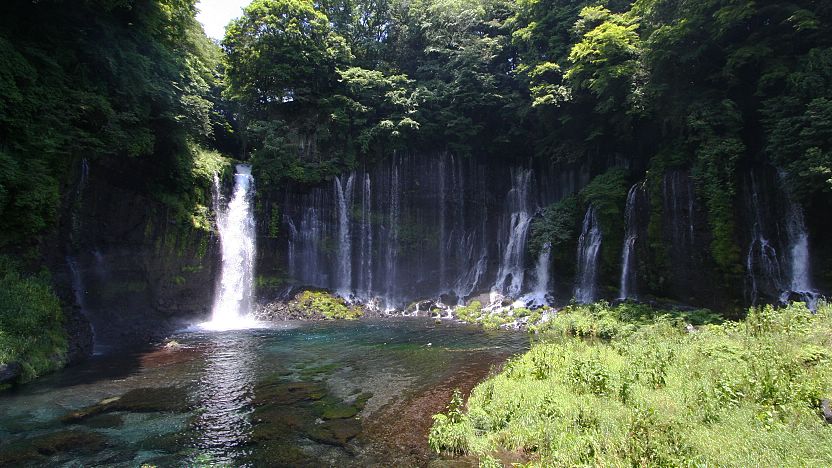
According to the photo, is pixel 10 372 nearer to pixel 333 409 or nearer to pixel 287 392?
pixel 287 392

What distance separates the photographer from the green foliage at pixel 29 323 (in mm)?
11430

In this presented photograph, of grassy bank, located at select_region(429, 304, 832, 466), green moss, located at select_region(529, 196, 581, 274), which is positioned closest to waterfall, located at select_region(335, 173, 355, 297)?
green moss, located at select_region(529, 196, 581, 274)

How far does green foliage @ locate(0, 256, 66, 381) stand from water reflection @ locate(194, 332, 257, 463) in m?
4.07

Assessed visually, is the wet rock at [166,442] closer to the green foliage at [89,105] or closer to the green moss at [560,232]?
the green foliage at [89,105]

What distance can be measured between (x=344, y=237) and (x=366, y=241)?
145 centimetres

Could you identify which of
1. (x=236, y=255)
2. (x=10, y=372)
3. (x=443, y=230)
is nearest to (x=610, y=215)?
(x=443, y=230)

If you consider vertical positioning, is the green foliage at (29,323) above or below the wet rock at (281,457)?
above

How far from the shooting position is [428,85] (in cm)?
3069

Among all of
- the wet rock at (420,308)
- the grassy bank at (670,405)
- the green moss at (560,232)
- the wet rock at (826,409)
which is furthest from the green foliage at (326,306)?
the wet rock at (826,409)

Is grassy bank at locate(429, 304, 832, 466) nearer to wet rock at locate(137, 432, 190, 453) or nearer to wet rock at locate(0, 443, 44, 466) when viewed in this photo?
wet rock at locate(137, 432, 190, 453)

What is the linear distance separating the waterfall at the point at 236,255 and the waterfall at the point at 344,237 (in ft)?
17.4

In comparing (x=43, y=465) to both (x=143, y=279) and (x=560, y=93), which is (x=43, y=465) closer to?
(x=143, y=279)

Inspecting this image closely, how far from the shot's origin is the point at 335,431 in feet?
26.3

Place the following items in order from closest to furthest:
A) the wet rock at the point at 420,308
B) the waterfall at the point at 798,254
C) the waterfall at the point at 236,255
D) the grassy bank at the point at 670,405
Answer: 1. the grassy bank at the point at 670,405
2. the waterfall at the point at 798,254
3. the waterfall at the point at 236,255
4. the wet rock at the point at 420,308
